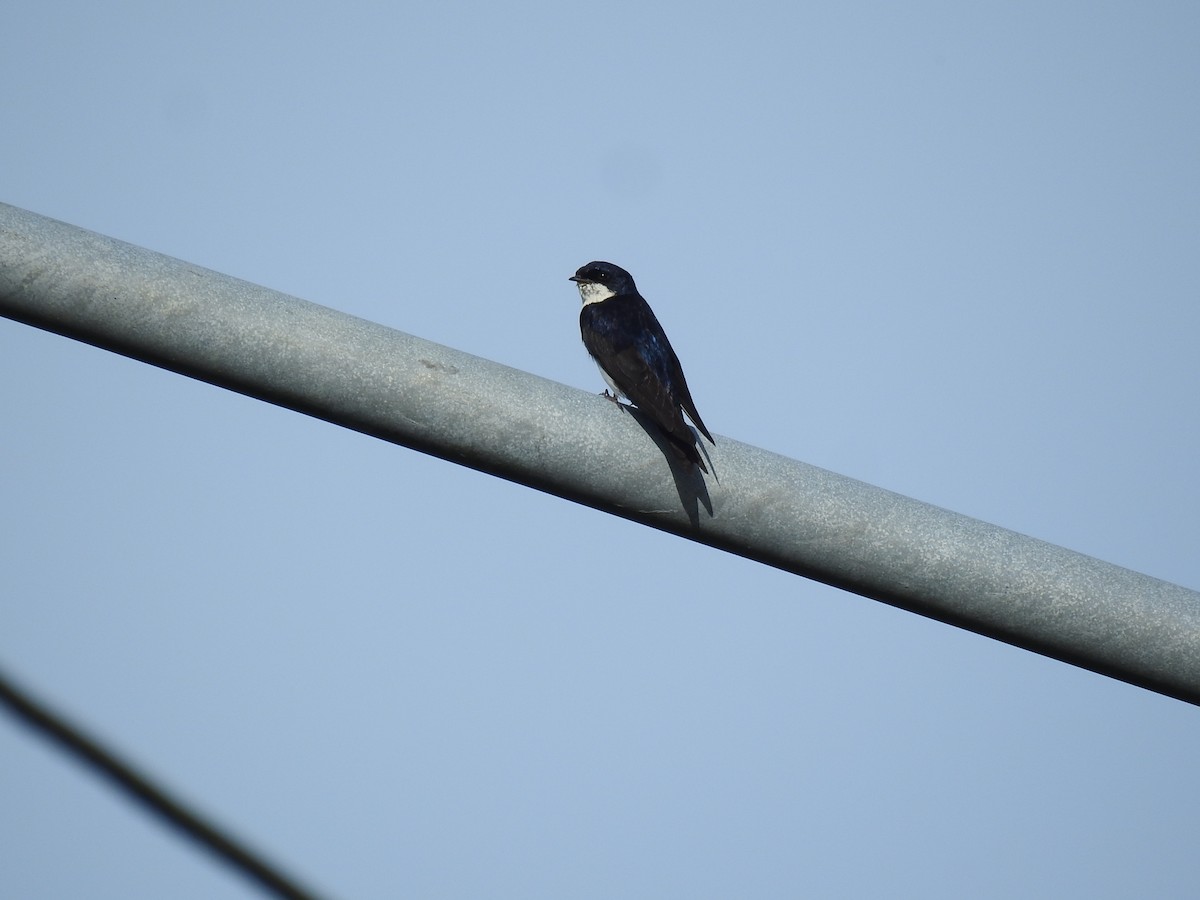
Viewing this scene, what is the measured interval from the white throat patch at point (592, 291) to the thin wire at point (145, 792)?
4.35 m

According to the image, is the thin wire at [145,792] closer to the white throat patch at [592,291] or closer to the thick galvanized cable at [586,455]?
the thick galvanized cable at [586,455]

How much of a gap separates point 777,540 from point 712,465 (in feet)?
0.46

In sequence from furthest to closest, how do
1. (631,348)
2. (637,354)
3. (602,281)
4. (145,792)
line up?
(602,281), (631,348), (637,354), (145,792)

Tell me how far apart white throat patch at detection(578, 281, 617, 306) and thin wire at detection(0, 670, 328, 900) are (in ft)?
14.3

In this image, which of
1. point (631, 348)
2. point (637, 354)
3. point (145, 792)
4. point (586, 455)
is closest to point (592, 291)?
point (631, 348)

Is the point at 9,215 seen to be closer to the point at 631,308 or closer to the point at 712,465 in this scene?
the point at 712,465

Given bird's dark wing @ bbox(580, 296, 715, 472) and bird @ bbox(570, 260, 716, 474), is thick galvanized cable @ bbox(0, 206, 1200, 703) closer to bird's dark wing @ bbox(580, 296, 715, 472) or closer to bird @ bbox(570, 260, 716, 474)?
bird @ bbox(570, 260, 716, 474)

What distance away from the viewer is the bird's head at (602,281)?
5961mm

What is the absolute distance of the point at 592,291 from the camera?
6047 millimetres

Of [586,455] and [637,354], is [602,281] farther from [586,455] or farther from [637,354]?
[586,455]

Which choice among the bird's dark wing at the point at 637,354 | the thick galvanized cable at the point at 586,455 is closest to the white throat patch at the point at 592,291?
the bird's dark wing at the point at 637,354

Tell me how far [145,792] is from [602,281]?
4.48 m

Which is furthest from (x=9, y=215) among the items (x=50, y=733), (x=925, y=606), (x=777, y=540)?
(x=925, y=606)

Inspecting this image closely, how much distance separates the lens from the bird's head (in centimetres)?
596
